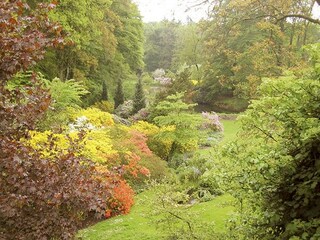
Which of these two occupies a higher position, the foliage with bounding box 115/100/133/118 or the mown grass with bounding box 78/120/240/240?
the foliage with bounding box 115/100/133/118

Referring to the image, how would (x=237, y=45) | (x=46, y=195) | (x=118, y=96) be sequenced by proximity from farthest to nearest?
(x=237, y=45)
(x=118, y=96)
(x=46, y=195)

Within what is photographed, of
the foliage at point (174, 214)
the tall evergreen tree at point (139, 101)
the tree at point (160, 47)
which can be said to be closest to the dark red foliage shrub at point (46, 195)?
the foliage at point (174, 214)

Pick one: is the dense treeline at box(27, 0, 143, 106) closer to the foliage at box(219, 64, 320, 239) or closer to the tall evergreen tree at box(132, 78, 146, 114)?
the tall evergreen tree at box(132, 78, 146, 114)

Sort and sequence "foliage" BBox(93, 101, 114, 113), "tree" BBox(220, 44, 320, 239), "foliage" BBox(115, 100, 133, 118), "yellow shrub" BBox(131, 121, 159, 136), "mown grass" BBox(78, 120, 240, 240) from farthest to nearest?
"foliage" BBox(93, 101, 114, 113) < "foliage" BBox(115, 100, 133, 118) < "yellow shrub" BBox(131, 121, 159, 136) < "mown grass" BBox(78, 120, 240, 240) < "tree" BBox(220, 44, 320, 239)

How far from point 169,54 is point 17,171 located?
56000 mm

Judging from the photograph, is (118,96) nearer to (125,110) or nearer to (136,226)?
(125,110)

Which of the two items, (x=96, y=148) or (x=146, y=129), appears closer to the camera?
(x=96, y=148)

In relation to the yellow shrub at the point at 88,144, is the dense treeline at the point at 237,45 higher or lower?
higher

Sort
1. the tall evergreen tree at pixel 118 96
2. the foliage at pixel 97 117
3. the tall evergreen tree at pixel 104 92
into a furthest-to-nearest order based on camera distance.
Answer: the tall evergreen tree at pixel 118 96, the tall evergreen tree at pixel 104 92, the foliage at pixel 97 117

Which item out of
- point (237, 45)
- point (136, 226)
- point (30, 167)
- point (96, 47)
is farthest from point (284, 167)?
point (237, 45)

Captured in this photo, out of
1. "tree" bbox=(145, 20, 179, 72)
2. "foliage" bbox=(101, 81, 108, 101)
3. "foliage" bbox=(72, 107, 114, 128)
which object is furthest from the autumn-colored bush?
"tree" bbox=(145, 20, 179, 72)

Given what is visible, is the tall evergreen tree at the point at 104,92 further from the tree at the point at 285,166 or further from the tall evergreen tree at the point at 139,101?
the tree at the point at 285,166

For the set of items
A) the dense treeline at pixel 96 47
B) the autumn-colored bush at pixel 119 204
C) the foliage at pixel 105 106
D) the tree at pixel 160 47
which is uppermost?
the tree at pixel 160 47

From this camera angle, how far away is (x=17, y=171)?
10.8 feet
